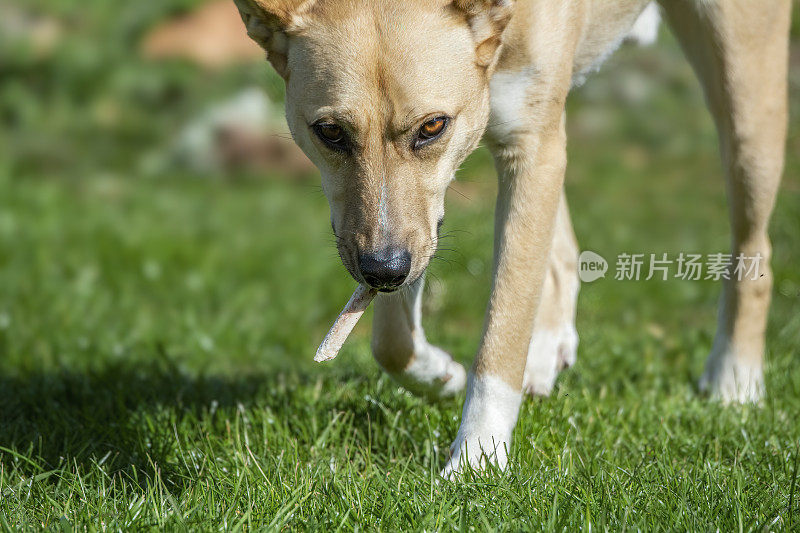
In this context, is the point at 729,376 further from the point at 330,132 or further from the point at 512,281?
the point at 330,132

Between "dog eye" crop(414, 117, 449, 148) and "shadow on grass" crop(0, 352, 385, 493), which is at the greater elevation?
"dog eye" crop(414, 117, 449, 148)

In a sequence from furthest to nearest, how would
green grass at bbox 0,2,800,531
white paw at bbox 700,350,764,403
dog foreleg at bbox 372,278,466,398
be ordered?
white paw at bbox 700,350,764,403
dog foreleg at bbox 372,278,466,398
green grass at bbox 0,2,800,531

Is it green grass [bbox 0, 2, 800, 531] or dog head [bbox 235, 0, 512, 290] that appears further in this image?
dog head [bbox 235, 0, 512, 290]

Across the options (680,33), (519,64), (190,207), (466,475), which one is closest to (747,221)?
(680,33)

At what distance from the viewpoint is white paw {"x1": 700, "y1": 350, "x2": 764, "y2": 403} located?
4.09 metres

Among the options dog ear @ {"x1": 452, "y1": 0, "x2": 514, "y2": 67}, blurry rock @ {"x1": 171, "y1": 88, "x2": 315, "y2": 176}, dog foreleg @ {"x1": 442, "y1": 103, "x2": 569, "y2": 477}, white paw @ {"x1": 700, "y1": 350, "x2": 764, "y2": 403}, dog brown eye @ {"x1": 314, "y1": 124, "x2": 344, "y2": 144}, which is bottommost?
blurry rock @ {"x1": 171, "y1": 88, "x2": 315, "y2": 176}

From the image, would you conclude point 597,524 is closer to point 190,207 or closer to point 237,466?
point 237,466

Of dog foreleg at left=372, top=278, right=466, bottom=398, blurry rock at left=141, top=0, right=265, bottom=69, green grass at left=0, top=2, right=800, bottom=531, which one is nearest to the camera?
Result: green grass at left=0, top=2, right=800, bottom=531

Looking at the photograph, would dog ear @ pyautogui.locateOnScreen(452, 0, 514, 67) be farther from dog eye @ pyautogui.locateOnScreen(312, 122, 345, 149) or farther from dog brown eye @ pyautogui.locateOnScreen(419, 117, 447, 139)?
dog eye @ pyautogui.locateOnScreen(312, 122, 345, 149)

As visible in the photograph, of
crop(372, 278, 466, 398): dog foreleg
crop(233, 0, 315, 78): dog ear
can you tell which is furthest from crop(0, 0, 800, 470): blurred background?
crop(233, 0, 315, 78): dog ear

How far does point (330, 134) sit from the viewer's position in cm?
294

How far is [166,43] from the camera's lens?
1015 cm

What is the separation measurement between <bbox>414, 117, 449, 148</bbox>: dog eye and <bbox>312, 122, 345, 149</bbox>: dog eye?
0.75 ft

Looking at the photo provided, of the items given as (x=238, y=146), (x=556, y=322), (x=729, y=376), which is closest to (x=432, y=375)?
(x=556, y=322)
